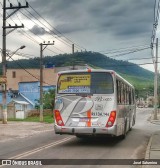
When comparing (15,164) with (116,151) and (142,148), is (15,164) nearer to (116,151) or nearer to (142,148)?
(116,151)

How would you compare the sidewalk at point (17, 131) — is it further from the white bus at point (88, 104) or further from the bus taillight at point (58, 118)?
the white bus at point (88, 104)

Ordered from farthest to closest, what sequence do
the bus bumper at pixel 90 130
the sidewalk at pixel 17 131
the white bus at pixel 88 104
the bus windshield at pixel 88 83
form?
the sidewalk at pixel 17 131, the bus windshield at pixel 88 83, the white bus at pixel 88 104, the bus bumper at pixel 90 130

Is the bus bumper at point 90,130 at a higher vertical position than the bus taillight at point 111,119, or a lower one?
lower

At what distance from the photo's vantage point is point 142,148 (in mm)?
17094

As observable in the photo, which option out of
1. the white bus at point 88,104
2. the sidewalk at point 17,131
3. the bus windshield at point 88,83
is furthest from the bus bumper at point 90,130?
the sidewalk at point 17,131

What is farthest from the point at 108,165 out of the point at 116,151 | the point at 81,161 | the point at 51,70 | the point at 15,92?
the point at 51,70

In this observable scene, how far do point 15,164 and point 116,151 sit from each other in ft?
16.6

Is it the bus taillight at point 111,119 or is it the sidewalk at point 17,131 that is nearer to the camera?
the bus taillight at point 111,119

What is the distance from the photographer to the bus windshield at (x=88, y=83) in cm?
1702

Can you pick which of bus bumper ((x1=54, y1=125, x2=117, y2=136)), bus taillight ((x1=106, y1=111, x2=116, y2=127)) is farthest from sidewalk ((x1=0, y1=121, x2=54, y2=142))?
bus taillight ((x1=106, y1=111, x2=116, y2=127))

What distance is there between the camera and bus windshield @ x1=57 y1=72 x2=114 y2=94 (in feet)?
55.8

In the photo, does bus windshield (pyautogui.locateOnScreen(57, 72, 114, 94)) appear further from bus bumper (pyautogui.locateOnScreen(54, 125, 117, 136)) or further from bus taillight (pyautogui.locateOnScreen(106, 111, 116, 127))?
bus bumper (pyautogui.locateOnScreen(54, 125, 117, 136))

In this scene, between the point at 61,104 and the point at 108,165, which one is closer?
the point at 108,165

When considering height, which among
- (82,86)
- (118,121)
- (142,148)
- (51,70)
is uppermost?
(51,70)
